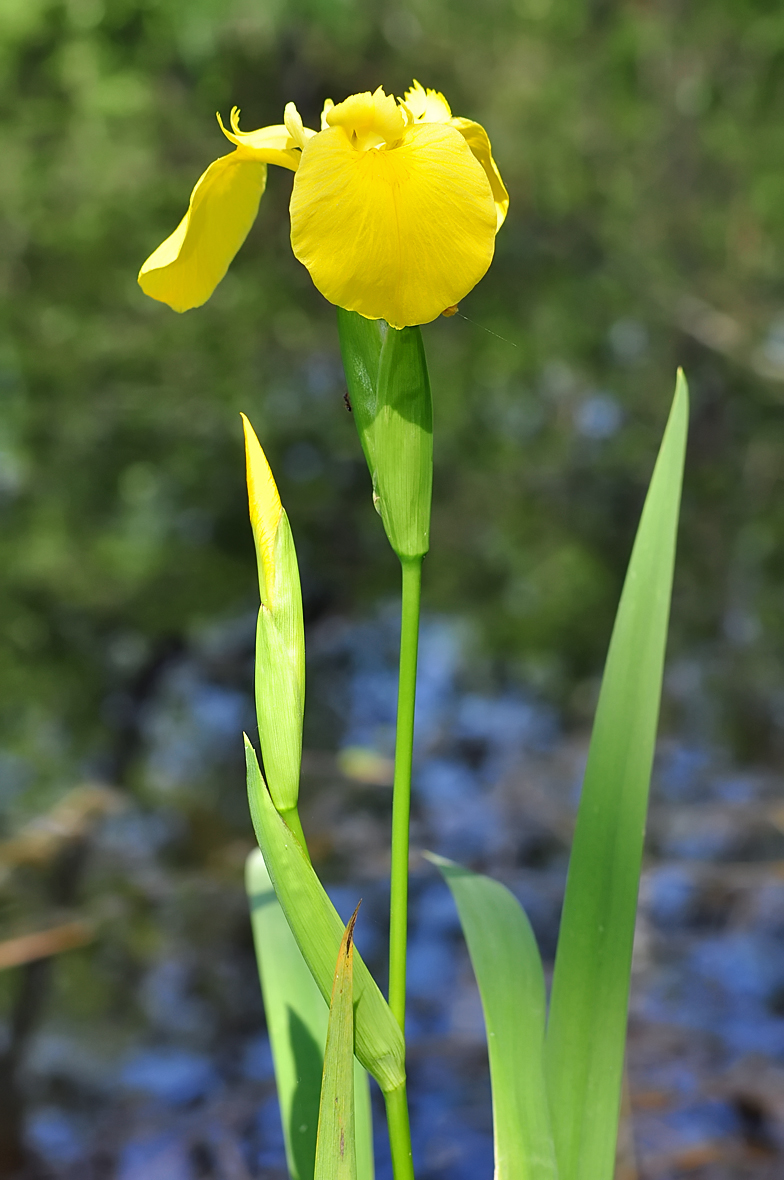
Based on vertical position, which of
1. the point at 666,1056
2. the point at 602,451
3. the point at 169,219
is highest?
the point at 169,219

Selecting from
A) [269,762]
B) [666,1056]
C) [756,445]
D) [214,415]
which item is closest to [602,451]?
[756,445]

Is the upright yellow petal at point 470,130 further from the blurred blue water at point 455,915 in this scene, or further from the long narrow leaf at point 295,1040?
the blurred blue water at point 455,915

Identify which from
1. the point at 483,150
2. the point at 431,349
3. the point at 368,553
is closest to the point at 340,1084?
the point at 483,150

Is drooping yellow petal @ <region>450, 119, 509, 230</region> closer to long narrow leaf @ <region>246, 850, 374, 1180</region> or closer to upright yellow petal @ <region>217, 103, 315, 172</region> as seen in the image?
upright yellow petal @ <region>217, 103, 315, 172</region>

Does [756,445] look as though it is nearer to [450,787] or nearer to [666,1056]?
[450,787]

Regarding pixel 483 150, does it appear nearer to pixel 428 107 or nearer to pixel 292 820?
pixel 428 107

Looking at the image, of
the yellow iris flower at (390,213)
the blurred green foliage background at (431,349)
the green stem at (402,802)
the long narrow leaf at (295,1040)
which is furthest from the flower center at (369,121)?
the blurred green foliage background at (431,349)

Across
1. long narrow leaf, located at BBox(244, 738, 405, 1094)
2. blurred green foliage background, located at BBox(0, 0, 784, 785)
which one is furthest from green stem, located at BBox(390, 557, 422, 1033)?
blurred green foliage background, located at BBox(0, 0, 784, 785)
